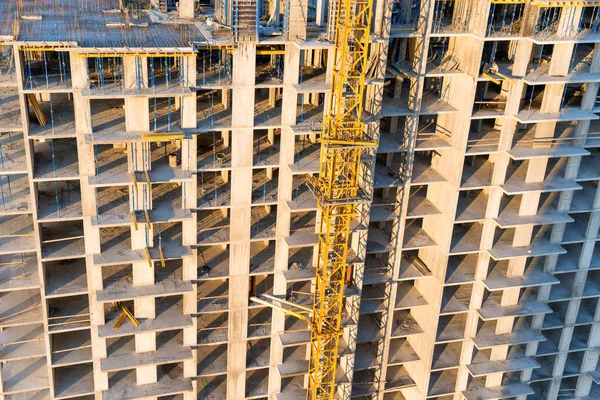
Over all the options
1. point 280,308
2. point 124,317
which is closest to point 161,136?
point 124,317

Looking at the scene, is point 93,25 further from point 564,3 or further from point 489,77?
point 564,3

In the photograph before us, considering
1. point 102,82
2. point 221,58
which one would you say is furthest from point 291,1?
point 102,82

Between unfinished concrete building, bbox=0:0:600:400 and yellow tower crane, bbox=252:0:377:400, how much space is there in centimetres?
119

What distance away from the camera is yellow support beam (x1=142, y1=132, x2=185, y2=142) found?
45812mm

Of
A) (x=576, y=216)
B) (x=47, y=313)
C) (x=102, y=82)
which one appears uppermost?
(x=102, y=82)

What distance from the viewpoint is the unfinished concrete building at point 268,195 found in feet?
156

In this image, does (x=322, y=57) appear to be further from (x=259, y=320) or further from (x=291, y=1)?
(x=259, y=320)

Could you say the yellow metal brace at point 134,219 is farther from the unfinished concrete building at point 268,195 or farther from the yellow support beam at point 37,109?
the yellow support beam at point 37,109

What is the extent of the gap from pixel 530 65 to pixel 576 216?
46.9ft

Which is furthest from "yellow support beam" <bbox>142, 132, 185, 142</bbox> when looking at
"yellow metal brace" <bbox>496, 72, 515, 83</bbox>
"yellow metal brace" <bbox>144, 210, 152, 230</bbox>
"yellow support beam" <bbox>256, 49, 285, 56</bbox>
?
"yellow metal brace" <bbox>496, 72, 515, 83</bbox>

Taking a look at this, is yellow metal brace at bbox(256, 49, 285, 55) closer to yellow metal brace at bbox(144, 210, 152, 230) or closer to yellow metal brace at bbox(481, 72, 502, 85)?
yellow metal brace at bbox(144, 210, 152, 230)

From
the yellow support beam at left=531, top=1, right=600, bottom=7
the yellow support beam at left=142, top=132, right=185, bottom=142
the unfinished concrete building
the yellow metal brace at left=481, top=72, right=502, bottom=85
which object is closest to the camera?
the yellow support beam at left=142, top=132, right=185, bottom=142

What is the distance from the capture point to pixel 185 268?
168 feet

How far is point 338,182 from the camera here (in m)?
50.9
